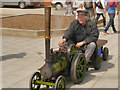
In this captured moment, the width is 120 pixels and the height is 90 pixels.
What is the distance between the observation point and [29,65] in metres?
6.10

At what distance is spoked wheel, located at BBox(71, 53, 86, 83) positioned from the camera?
15.4 feet

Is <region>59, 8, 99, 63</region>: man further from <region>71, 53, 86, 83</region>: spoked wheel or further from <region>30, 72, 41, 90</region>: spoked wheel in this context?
<region>30, 72, 41, 90</region>: spoked wheel

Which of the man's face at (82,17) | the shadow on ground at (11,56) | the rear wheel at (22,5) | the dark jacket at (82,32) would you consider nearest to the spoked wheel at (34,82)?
the dark jacket at (82,32)

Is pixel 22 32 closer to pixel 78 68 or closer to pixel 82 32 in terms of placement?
pixel 82 32

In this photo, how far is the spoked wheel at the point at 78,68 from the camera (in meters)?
4.69

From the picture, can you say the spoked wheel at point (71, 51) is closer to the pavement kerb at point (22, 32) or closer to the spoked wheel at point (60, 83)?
the spoked wheel at point (60, 83)

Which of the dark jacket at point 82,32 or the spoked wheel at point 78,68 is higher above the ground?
the dark jacket at point 82,32

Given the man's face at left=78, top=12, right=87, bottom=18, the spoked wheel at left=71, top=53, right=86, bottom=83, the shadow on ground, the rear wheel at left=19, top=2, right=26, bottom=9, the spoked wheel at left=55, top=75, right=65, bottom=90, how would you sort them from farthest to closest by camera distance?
the rear wheel at left=19, top=2, right=26, bottom=9
the shadow on ground
the man's face at left=78, top=12, right=87, bottom=18
the spoked wheel at left=71, top=53, right=86, bottom=83
the spoked wheel at left=55, top=75, right=65, bottom=90

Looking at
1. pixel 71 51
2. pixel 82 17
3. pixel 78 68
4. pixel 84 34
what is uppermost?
pixel 82 17

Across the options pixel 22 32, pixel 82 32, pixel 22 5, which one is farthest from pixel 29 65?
pixel 22 5

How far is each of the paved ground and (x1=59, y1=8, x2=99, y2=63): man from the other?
0.58m

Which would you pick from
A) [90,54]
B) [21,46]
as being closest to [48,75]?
[90,54]

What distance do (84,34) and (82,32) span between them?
6 cm

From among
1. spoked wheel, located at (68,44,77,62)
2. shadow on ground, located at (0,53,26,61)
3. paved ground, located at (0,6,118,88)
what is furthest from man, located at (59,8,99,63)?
shadow on ground, located at (0,53,26,61)
